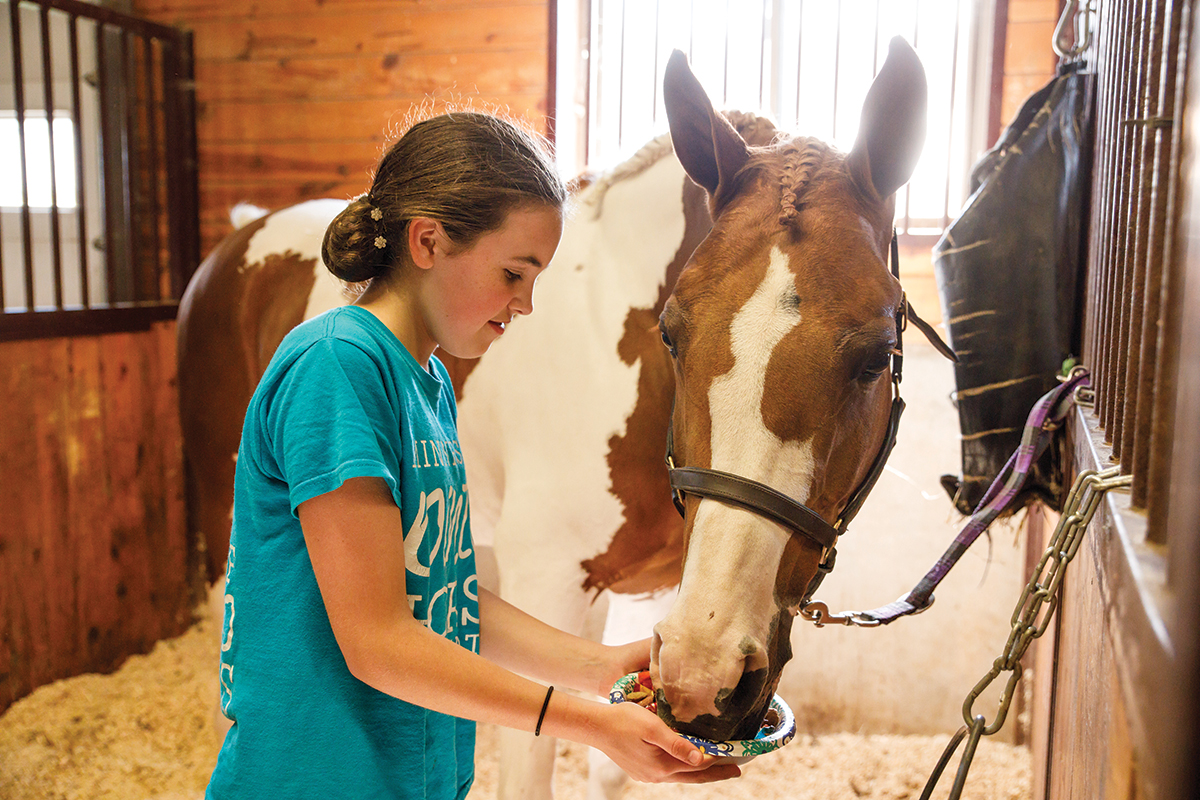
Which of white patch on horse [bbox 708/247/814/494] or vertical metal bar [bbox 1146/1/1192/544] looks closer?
vertical metal bar [bbox 1146/1/1192/544]

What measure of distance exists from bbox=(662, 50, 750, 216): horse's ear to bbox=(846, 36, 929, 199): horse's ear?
0.51 feet

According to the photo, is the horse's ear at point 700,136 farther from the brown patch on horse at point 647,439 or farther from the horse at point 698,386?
the brown patch on horse at point 647,439

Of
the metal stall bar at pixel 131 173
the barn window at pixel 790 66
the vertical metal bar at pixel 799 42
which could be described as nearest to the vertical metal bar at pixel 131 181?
the metal stall bar at pixel 131 173

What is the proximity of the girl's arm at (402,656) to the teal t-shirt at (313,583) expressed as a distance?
3 cm

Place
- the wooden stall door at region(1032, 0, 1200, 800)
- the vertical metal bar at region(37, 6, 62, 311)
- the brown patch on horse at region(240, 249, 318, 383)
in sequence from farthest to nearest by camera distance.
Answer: the vertical metal bar at region(37, 6, 62, 311) < the brown patch on horse at region(240, 249, 318, 383) < the wooden stall door at region(1032, 0, 1200, 800)

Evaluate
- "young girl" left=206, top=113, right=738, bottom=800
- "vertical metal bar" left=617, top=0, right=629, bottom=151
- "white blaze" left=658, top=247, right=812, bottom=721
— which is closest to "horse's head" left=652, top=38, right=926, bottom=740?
"white blaze" left=658, top=247, right=812, bottom=721

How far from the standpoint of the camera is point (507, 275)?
0.83 metres

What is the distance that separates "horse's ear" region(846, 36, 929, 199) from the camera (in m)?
A: 1.03

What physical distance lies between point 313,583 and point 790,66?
Answer: 2.31 m

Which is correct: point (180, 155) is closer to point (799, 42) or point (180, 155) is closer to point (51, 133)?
point (51, 133)

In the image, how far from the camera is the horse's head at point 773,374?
805 millimetres

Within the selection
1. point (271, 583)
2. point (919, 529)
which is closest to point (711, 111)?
point (271, 583)

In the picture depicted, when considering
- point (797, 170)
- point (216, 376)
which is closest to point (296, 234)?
point (216, 376)

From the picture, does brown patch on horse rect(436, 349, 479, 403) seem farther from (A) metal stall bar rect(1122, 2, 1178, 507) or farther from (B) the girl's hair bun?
(A) metal stall bar rect(1122, 2, 1178, 507)
